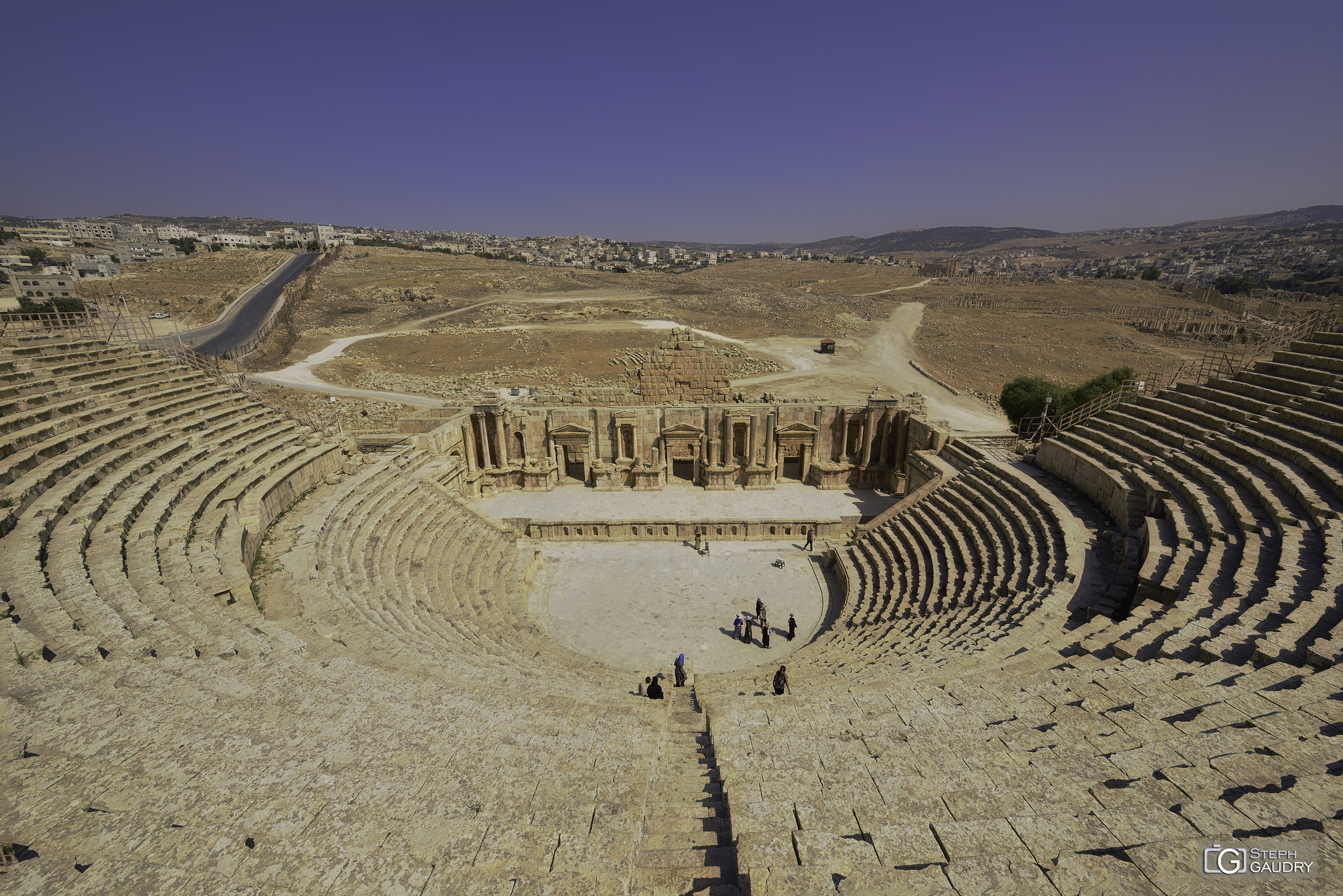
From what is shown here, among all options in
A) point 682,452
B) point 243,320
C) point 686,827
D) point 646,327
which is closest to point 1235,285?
point 646,327

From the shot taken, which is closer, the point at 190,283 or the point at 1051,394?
the point at 1051,394

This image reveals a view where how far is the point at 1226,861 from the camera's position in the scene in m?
4.96

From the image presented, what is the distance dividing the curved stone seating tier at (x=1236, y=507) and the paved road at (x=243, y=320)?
5170cm

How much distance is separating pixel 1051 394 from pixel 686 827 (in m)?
30.7

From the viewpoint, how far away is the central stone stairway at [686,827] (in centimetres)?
587

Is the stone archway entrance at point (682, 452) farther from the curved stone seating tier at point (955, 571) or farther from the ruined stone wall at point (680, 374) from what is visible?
the curved stone seating tier at point (955, 571)

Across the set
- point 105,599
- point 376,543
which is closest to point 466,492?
point 376,543

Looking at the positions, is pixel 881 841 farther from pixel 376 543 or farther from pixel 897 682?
pixel 376 543

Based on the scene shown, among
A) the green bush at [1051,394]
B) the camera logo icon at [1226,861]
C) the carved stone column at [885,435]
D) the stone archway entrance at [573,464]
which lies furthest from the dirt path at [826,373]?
the camera logo icon at [1226,861]

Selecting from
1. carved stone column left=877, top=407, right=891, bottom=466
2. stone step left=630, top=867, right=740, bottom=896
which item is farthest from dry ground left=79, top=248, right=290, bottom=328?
stone step left=630, top=867, right=740, bottom=896

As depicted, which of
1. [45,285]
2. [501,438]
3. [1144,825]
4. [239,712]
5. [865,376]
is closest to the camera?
[1144,825]

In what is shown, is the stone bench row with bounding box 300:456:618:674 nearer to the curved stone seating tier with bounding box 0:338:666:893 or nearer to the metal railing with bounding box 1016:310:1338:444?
the curved stone seating tier with bounding box 0:338:666:893

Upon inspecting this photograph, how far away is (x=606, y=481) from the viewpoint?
1037 inches

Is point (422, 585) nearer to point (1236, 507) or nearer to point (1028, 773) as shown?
point (1028, 773)
